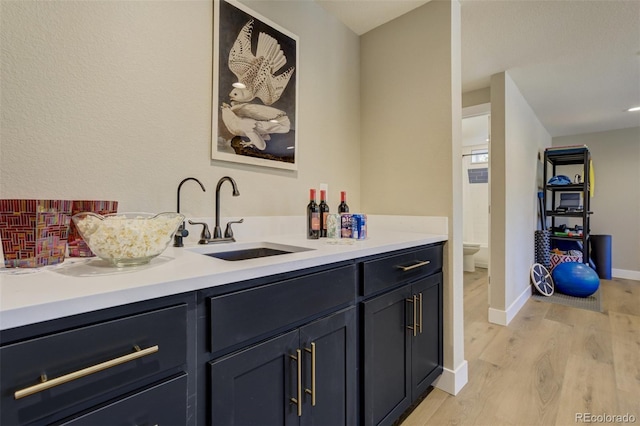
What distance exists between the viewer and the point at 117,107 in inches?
43.5

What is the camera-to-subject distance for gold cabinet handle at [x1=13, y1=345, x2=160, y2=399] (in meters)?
0.48

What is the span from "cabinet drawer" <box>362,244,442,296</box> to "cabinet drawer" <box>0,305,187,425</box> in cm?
74

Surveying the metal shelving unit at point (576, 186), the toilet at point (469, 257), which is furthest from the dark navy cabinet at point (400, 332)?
the metal shelving unit at point (576, 186)

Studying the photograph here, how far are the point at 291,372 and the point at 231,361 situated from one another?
0.23 metres

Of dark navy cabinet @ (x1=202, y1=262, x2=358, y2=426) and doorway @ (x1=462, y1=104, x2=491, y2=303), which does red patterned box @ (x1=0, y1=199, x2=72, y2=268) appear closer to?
dark navy cabinet @ (x1=202, y1=262, x2=358, y2=426)

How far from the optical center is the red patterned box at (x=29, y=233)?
76 centimetres

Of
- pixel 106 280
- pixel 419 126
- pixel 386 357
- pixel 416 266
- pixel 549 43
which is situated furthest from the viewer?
pixel 549 43

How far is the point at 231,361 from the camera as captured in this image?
76 cm

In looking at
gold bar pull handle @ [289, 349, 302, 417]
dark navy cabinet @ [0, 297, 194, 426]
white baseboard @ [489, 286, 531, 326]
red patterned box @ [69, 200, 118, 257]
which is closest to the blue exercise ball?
white baseboard @ [489, 286, 531, 326]

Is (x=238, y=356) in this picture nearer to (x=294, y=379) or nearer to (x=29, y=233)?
(x=294, y=379)

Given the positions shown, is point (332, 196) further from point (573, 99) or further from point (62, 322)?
point (573, 99)

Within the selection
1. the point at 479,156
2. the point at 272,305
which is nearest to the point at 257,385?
the point at 272,305

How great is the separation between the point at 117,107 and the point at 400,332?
152 centimetres

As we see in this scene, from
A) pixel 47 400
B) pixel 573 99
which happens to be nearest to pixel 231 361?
pixel 47 400
